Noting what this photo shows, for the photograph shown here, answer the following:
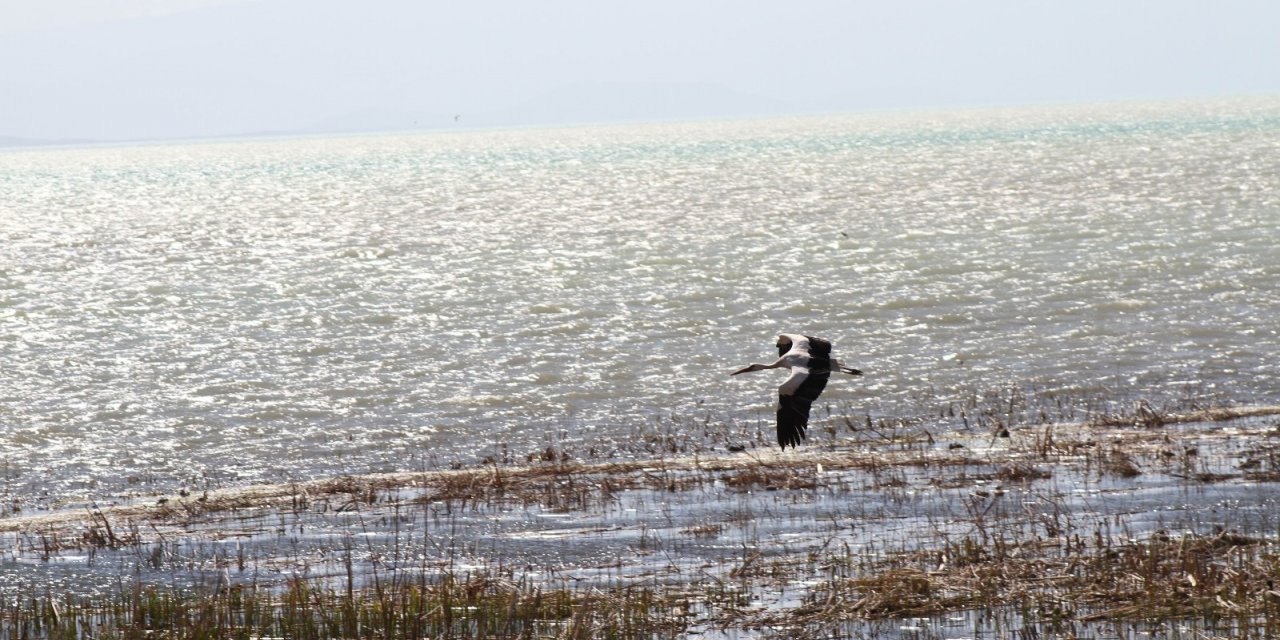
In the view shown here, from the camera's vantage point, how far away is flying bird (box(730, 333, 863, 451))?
32.4ft

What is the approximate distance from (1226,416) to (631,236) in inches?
963

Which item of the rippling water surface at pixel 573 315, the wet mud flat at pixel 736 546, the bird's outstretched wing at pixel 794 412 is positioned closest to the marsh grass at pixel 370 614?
the wet mud flat at pixel 736 546

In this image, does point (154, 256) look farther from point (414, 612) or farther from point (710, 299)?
point (414, 612)

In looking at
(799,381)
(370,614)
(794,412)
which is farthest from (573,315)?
(370,614)

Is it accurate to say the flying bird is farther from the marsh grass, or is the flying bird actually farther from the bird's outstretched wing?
the marsh grass

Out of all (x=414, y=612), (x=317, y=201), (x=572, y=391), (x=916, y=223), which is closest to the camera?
(x=414, y=612)

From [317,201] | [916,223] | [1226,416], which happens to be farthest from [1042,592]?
[317,201]

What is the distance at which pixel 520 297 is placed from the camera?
2662 cm

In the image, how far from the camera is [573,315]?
79.7 ft

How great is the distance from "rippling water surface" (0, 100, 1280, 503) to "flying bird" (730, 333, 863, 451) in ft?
16.5

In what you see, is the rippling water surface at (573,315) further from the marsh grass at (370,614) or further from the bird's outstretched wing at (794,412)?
the bird's outstretched wing at (794,412)

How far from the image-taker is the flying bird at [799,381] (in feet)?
32.4

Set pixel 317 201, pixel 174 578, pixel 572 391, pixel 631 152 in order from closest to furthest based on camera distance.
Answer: pixel 174 578 → pixel 572 391 → pixel 317 201 → pixel 631 152

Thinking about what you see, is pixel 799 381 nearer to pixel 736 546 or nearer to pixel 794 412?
pixel 794 412
